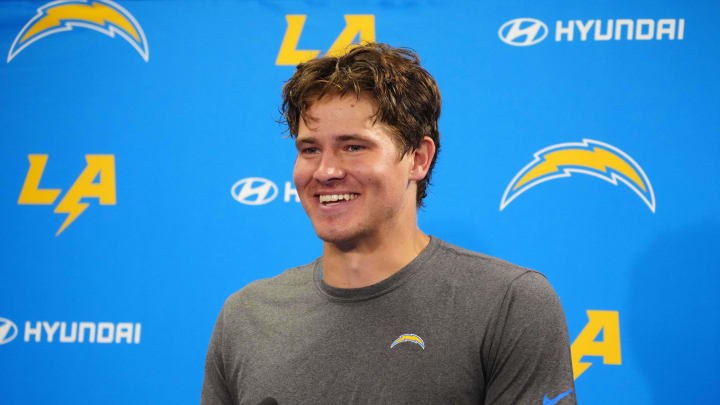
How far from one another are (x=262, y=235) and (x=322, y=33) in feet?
2.20

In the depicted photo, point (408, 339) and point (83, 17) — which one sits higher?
point (83, 17)

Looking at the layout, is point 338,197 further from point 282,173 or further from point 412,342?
point 282,173

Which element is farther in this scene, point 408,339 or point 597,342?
point 597,342

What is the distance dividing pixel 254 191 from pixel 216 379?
0.82 metres

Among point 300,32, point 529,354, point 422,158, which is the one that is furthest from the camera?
point 300,32

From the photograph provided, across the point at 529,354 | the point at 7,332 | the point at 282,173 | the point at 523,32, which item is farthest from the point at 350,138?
the point at 7,332

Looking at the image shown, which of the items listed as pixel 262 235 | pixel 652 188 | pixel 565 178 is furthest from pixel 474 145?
pixel 262 235

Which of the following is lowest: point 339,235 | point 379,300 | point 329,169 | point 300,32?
point 379,300

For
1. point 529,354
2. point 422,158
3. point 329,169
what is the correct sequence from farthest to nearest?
point 422,158, point 329,169, point 529,354

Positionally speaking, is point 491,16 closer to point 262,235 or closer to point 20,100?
point 262,235

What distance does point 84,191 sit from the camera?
6.70ft

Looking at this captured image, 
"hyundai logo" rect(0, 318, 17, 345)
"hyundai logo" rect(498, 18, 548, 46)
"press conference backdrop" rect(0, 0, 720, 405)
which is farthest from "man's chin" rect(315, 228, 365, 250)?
"hyundai logo" rect(0, 318, 17, 345)

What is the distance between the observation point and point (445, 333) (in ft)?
3.58

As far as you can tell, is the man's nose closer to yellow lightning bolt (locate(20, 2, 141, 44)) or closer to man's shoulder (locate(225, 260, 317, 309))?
man's shoulder (locate(225, 260, 317, 309))
